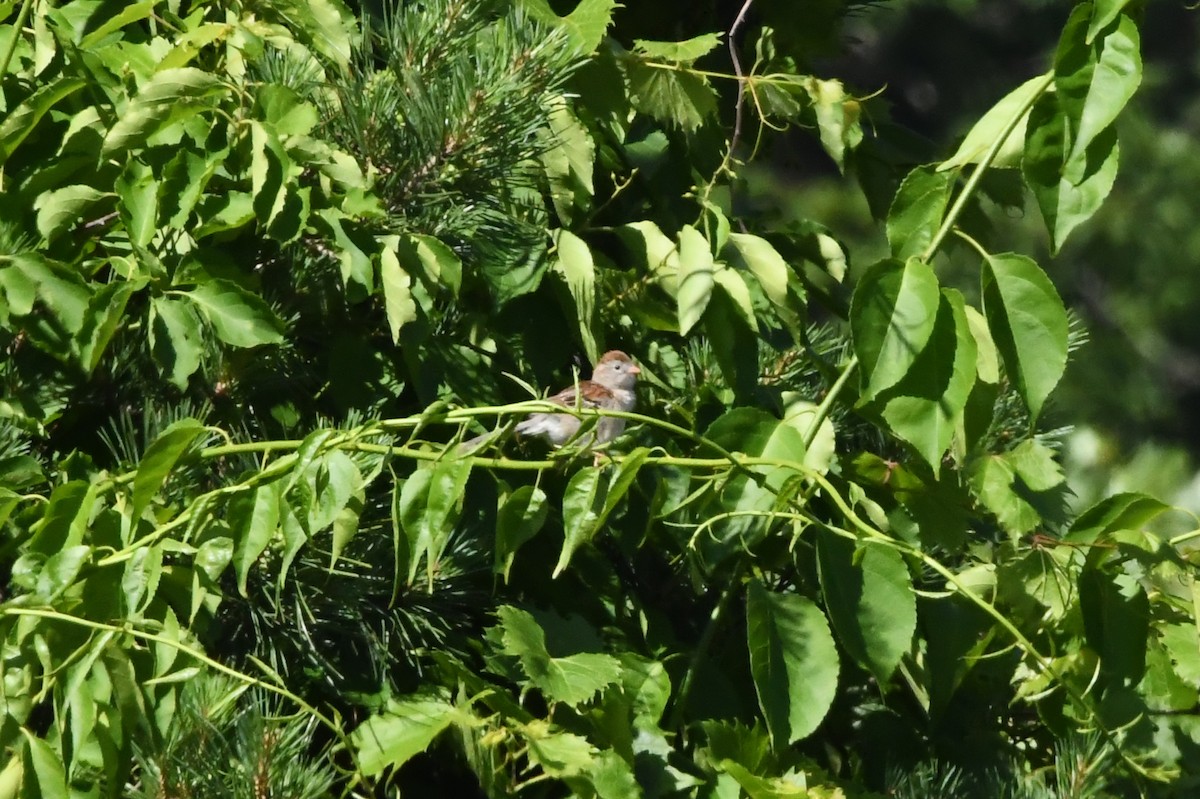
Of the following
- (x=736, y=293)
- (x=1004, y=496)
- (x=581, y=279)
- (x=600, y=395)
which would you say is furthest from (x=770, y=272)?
(x=600, y=395)

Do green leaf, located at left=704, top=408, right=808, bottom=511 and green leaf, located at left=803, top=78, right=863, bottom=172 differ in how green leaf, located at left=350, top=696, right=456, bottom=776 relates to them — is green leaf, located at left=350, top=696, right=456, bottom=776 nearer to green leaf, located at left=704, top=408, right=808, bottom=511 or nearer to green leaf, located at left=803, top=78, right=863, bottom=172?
green leaf, located at left=704, top=408, right=808, bottom=511

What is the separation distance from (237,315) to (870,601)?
2.12ft

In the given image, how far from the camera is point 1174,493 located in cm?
271

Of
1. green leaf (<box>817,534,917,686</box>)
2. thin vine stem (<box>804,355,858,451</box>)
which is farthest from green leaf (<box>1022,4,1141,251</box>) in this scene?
green leaf (<box>817,534,917,686</box>)

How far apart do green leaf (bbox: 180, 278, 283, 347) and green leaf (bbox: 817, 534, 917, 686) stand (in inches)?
21.8

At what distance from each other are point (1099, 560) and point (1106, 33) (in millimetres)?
488

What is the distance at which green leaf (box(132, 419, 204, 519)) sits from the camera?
1238 millimetres

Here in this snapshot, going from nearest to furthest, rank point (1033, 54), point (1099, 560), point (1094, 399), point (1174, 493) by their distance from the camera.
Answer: point (1099, 560)
point (1174, 493)
point (1094, 399)
point (1033, 54)

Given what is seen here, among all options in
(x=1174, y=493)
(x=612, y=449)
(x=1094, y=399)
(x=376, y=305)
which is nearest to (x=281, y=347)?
(x=376, y=305)

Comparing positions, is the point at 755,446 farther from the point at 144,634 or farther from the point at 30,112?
the point at 30,112

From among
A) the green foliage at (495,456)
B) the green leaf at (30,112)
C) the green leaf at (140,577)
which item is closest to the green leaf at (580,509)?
the green foliage at (495,456)

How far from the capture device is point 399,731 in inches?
52.9

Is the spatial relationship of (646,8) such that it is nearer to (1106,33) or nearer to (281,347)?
(281,347)

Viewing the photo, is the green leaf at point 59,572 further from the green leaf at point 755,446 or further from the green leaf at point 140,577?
the green leaf at point 755,446
